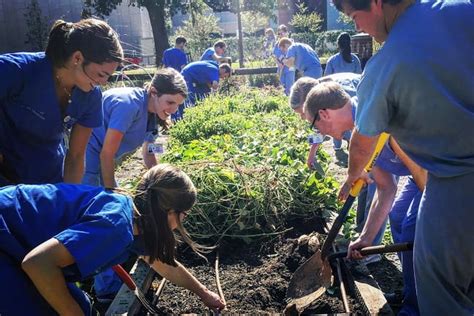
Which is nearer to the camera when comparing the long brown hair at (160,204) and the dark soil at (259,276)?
the long brown hair at (160,204)

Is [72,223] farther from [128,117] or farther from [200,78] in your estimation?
[200,78]

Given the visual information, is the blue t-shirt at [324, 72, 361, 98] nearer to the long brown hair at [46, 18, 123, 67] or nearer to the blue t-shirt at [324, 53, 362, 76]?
the long brown hair at [46, 18, 123, 67]

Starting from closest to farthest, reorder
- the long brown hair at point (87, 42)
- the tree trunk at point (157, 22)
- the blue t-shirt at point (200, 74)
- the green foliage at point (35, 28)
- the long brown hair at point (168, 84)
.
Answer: the long brown hair at point (87, 42)
the long brown hair at point (168, 84)
the blue t-shirt at point (200, 74)
the green foliage at point (35, 28)
the tree trunk at point (157, 22)

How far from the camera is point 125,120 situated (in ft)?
10.9

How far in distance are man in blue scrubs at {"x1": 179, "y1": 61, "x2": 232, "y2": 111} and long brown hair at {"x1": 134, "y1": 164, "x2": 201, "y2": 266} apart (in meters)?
6.92

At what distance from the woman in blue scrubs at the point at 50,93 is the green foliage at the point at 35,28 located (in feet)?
65.8

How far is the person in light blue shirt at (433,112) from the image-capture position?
6.36 ft

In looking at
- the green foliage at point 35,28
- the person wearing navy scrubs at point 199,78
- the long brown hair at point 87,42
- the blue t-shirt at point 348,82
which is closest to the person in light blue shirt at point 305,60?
the person wearing navy scrubs at point 199,78

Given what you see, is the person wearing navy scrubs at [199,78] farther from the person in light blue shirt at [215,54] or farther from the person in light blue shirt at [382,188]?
the person in light blue shirt at [382,188]

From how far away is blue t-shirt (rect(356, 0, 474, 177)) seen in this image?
76.0 inches

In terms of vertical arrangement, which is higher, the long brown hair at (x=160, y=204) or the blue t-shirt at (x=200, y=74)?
the long brown hair at (x=160, y=204)

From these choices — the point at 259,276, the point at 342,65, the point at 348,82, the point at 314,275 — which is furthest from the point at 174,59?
the point at 314,275

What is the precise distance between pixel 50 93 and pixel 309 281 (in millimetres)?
1927

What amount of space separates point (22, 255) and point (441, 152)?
1.74 m
